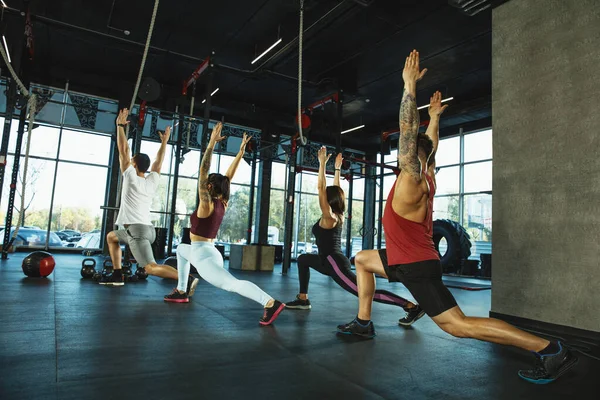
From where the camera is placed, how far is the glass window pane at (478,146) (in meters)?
10.6

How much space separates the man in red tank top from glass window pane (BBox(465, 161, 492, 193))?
9.44 m

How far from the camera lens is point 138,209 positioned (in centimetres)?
374

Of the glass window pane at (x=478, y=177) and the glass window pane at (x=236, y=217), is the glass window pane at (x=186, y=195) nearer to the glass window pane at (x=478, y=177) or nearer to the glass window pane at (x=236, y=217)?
the glass window pane at (x=236, y=217)

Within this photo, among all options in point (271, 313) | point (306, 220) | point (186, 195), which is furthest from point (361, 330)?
point (306, 220)

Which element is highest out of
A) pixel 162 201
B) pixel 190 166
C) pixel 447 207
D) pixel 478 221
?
pixel 190 166

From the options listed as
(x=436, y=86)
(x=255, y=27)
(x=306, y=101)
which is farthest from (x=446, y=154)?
(x=255, y=27)

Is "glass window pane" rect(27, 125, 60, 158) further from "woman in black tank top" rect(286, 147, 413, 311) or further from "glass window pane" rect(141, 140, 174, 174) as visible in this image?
"woman in black tank top" rect(286, 147, 413, 311)

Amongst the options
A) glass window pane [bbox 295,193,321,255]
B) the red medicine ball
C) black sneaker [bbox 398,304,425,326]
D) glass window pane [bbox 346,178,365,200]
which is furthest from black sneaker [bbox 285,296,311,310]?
glass window pane [bbox 346,178,365,200]

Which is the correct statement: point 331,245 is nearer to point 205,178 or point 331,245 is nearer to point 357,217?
point 205,178

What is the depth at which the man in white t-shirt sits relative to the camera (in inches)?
143

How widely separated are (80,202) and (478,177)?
1021 centimetres

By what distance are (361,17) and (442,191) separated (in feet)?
22.3

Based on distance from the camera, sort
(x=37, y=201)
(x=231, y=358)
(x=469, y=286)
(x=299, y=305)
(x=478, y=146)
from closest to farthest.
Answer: (x=231, y=358) < (x=299, y=305) < (x=469, y=286) < (x=37, y=201) < (x=478, y=146)

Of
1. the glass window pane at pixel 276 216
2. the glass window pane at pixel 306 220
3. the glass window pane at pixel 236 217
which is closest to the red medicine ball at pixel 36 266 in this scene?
the glass window pane at pixel 236 217
